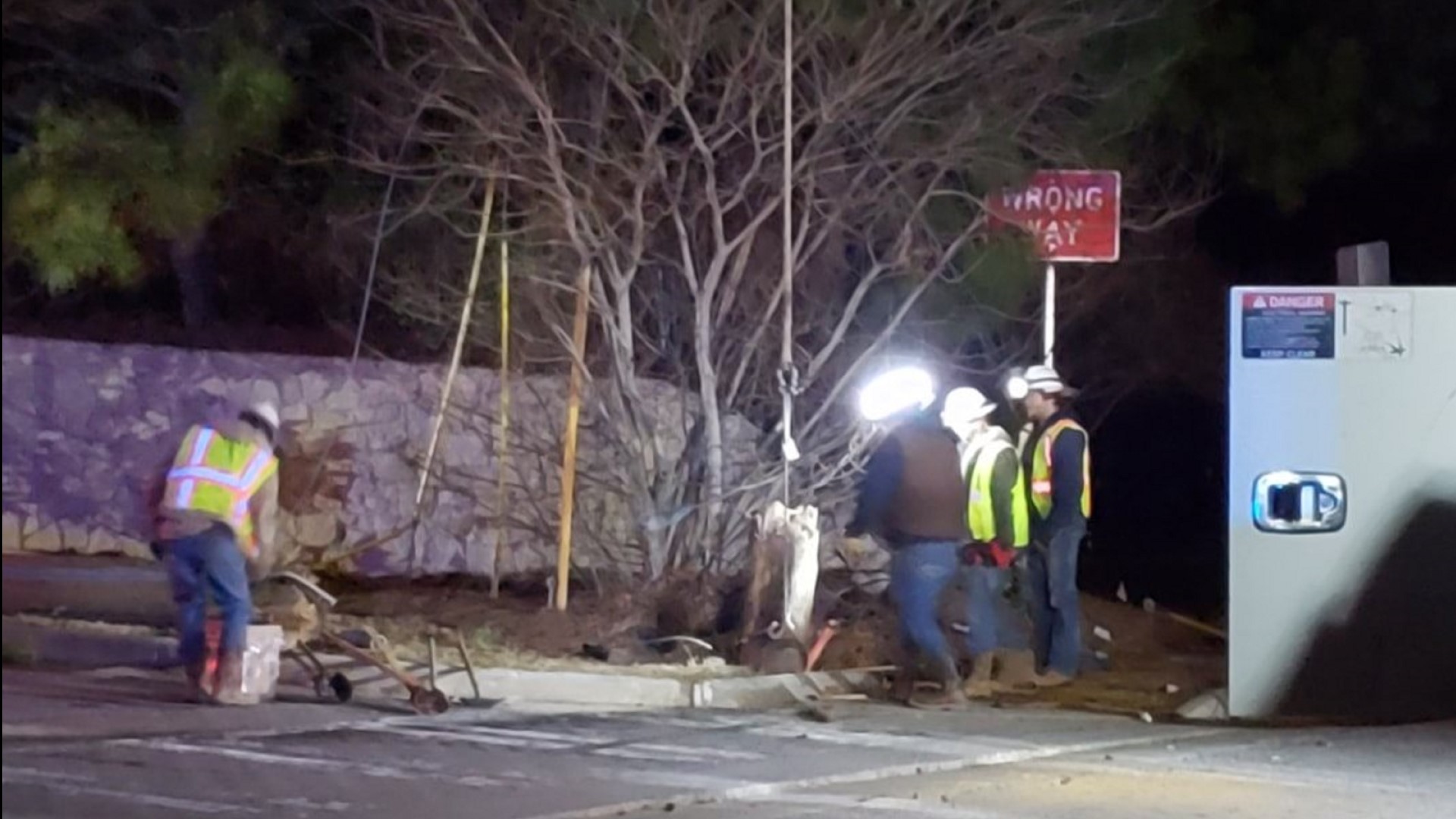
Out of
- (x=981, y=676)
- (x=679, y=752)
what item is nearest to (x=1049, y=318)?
(x=981, y=676)

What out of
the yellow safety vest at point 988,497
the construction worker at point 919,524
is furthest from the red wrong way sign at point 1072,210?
the construction worker at point 919,524

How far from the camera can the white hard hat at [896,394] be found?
13430mm

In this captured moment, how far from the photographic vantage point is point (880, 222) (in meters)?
15.1

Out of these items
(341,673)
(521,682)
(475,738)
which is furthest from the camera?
(521,682)

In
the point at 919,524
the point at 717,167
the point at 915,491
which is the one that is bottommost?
the point at 919,524

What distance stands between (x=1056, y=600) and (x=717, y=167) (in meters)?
3.35

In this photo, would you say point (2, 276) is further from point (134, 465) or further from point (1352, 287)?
point (134, 465)

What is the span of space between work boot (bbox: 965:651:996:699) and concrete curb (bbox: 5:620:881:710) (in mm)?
1235

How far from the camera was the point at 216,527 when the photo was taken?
37.0 feet

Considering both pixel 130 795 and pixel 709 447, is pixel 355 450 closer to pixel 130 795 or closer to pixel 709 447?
pixel 709 447

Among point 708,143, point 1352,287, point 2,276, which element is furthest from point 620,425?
point 2,276

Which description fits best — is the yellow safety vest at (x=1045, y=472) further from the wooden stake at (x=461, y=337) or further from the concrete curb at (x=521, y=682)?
the wooden stake at (x=461, y=337)

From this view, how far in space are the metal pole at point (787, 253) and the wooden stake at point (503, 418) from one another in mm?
1816

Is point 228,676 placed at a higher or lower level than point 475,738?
higher
